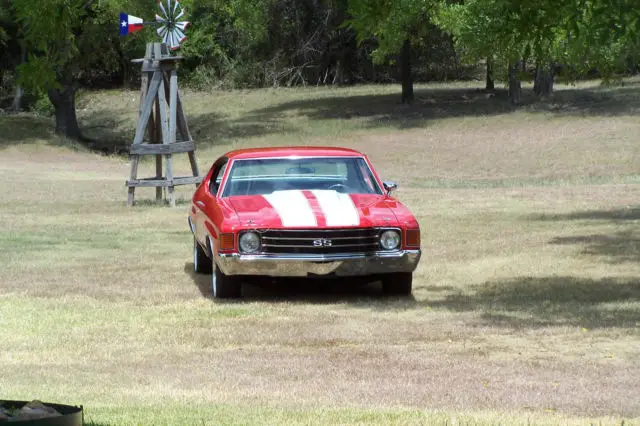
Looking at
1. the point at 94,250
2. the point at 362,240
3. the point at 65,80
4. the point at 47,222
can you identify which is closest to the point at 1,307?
the point at 362,240

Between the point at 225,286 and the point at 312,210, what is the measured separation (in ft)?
4.05

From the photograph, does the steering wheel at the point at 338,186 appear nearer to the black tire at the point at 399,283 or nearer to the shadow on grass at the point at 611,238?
the black tire at the point at 399,283

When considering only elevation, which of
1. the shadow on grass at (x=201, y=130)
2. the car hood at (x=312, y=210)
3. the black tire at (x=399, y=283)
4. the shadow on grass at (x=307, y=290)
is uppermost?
the car hood at (x=312, y=210)

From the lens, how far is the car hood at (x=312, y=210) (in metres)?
11.4

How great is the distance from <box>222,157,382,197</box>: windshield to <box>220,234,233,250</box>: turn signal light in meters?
1.22

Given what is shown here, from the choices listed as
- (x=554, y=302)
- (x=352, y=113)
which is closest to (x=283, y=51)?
(x=352, y=113)

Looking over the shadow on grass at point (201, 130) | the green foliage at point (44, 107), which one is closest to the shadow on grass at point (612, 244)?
the shadow on grass at point (201, 130)

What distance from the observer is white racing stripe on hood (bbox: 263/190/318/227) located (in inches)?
449

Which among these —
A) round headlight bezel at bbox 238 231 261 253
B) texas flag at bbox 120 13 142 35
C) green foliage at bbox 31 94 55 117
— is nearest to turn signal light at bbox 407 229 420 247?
round headlight bezel at bbox 238 231 261 253

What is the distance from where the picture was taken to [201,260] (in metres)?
14.0

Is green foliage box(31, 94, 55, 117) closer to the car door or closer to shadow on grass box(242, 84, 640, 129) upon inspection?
shadow on grass box(242, 84, 640, 129)

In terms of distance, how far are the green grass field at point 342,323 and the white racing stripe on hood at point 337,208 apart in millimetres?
850

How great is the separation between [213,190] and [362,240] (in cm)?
238

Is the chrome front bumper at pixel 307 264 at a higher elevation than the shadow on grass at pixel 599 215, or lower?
higher
